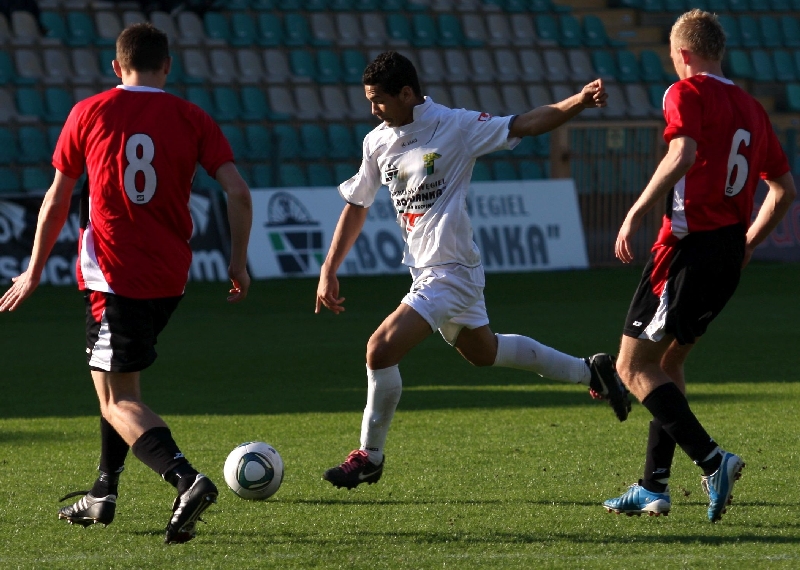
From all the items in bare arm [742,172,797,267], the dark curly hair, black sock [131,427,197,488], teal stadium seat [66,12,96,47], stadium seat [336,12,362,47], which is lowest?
black sock [131,427,197,488]

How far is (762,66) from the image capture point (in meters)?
24.9

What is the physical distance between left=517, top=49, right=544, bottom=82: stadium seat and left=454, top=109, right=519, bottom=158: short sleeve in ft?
58.5

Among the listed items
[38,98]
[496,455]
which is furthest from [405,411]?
[38,98]

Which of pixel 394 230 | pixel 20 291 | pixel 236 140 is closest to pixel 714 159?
pixel 20 291

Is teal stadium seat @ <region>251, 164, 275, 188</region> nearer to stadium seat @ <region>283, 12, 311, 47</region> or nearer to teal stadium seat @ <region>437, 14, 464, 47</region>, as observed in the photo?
stadium seat @ <region>283, 12, 311, 47</region>

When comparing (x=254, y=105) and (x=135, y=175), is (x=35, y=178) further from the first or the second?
(x=135, y=175)

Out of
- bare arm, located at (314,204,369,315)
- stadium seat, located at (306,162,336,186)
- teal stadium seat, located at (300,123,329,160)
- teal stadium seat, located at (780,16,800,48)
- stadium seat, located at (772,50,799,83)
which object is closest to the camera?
bare arm, located at (314,204,369,315)

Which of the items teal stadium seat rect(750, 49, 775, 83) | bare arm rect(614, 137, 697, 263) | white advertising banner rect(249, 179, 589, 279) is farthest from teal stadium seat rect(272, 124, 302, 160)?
bare arm rect(614, 137, 697, 263)

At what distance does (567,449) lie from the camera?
636cm

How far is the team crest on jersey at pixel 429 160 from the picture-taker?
5426 millimetres

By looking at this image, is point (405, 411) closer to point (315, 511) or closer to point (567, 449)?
point (567, 449)

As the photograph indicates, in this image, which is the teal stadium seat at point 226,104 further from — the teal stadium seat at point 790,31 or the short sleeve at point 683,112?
the short sleeve at point 683,112

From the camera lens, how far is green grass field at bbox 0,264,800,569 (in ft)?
14.4

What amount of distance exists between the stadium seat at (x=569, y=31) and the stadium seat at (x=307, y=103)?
5.41 m
